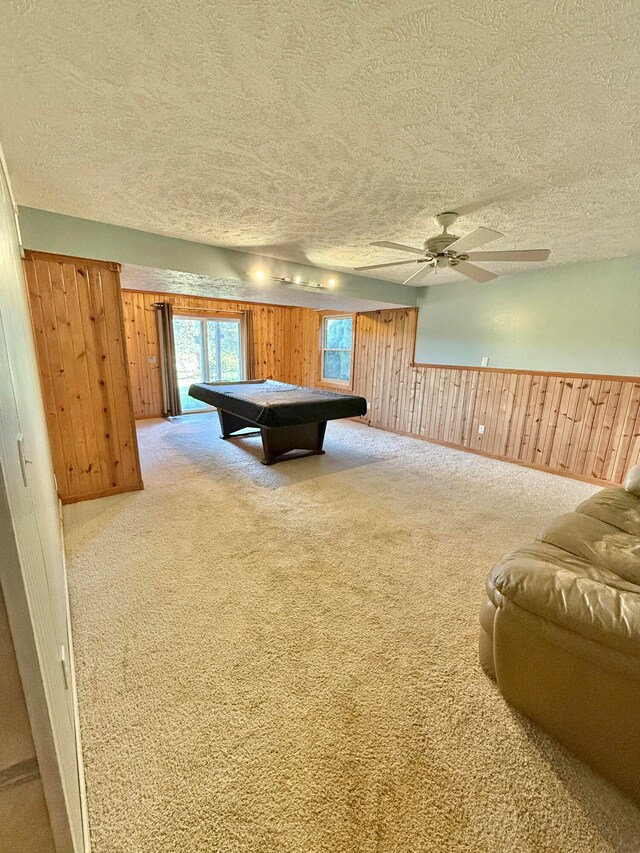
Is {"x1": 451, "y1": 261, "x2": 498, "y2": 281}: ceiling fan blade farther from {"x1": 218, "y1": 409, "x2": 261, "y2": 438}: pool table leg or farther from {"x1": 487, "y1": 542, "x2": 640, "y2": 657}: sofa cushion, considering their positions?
{"x1": 218, "y1": 409, "x2": 261, "y2": 438}: pool table leg

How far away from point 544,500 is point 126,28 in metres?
3.84

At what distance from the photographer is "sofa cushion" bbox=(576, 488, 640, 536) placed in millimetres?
1740

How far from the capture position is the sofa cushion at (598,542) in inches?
54.9

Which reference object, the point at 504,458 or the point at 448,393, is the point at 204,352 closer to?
the point at 448,393

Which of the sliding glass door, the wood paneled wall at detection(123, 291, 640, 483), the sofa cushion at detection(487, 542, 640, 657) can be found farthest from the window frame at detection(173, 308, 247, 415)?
the sofa cushion at detection(487, 542, 640, 657)

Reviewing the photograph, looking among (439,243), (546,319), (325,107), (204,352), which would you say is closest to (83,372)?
(325,107)

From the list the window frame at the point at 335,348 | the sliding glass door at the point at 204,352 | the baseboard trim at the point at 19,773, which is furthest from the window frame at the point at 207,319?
the baseboard trim at the point at 19,773

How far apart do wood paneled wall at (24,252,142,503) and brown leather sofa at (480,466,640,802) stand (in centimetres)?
301

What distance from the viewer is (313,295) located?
4.47 m

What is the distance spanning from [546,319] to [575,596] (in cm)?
373

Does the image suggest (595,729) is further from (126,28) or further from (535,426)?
(535,426)

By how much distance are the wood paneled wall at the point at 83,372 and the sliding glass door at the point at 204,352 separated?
363 cm

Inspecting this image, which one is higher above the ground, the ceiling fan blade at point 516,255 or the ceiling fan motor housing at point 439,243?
the ceiling fan motor housing at point 439,243

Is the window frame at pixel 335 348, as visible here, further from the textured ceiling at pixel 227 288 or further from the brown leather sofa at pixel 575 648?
the brown leather sofa at pixel 575 648
